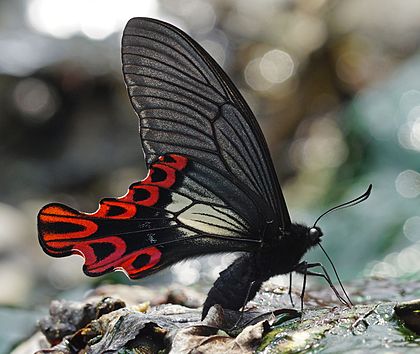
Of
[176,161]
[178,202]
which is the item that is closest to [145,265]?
[178,202]

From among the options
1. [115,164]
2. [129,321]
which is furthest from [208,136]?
[115,164]

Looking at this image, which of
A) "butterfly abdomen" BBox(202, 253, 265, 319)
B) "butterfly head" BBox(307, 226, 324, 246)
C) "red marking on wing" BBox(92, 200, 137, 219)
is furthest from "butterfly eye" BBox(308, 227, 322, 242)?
"red marking on wing" BBox(92, 200, 137, 219)

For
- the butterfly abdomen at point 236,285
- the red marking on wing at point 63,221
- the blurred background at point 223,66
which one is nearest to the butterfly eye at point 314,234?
the butterfly abdomen at point 236,285

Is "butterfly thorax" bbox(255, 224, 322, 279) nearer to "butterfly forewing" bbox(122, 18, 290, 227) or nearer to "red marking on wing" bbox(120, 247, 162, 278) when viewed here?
"butterfly forewing" bbox(122, 18, 290, 227)

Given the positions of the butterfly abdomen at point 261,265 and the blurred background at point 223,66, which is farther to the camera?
the blurred background at point 223,66

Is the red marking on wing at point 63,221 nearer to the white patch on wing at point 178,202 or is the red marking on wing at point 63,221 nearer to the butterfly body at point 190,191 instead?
the butterfly body at point 190,191

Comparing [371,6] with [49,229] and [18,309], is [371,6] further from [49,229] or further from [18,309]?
[49,229]

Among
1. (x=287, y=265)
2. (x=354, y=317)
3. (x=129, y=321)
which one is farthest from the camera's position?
A: (x=287, y=265)
